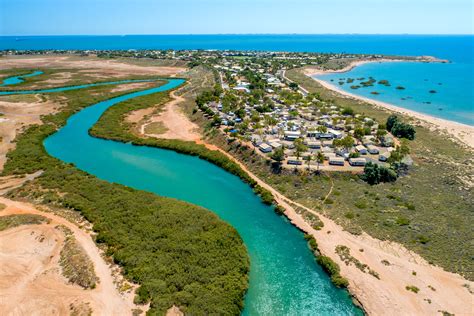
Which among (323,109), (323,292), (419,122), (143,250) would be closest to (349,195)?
(323,292)

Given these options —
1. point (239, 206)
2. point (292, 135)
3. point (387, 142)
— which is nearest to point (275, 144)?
point (292, 135)

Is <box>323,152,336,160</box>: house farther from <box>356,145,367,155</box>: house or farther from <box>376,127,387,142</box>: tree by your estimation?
<box>376,127,387,142</box>: tree

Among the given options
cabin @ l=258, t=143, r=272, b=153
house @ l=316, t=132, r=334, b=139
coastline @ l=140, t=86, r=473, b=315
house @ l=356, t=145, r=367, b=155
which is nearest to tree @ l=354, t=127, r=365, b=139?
house @ l=316, t=132, r=334, b=139

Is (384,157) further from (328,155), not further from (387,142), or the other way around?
(328,155)

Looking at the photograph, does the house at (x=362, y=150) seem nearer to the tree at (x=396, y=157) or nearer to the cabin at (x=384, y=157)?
the cabin at (x=384, y=157)

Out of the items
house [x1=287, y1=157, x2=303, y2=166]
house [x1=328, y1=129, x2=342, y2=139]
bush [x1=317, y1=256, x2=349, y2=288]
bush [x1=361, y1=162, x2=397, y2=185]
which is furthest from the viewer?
house [x1=328, y1=129, x2=342, y2=139]

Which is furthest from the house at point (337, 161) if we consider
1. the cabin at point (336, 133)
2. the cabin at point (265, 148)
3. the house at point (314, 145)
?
the cabin at point (336, 133)
